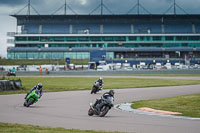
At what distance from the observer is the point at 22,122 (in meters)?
12.5

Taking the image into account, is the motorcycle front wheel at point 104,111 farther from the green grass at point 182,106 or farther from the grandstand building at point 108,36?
the grandstand building at point 108,36

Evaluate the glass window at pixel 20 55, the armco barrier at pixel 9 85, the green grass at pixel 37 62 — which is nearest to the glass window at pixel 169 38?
the green grass at pixel 37 62

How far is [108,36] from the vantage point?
4326 inches

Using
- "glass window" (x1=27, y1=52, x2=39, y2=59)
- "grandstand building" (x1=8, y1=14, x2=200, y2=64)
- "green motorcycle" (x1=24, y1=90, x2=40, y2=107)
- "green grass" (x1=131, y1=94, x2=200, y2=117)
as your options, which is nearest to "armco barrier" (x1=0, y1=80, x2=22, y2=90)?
"green motorcycle" (x1=24, y1=90, x2=40, y2=107)

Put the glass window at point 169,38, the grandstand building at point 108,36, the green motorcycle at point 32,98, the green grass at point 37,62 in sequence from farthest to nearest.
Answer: the glass window at point 169,38 → the grandstand building at point 108,36 → the green grass at point 37,62 → the green motorcycle at point 32,98

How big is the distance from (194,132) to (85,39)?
10113 centimetres

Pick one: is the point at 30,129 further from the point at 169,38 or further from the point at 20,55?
the point at 169,38

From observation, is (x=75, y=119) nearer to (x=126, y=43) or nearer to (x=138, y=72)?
(x=138, y=72)

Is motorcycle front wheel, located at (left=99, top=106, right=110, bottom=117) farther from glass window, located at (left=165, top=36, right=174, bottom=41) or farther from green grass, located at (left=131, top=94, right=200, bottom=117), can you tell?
glass window, located at (left=165, top=36, right=174, bottom=41)

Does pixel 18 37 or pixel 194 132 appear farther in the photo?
pixel 18 37

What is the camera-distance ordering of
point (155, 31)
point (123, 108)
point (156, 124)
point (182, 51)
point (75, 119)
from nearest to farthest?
point (156, 124), point (75, 119), point (123, 108), point (182, 51), point (155, 31)

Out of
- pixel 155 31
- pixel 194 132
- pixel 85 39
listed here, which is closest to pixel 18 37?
pixel 85 39

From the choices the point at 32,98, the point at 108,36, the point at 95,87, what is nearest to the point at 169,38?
the point at 108,36

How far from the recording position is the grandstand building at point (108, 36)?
10650 cm
